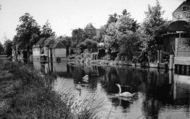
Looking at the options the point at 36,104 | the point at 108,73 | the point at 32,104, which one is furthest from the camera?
the point at 108,73

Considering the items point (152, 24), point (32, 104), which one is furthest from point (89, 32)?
point (32, 104)

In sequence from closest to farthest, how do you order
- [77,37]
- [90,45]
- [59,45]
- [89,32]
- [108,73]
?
[108,73]
[90,45]
[59,45]
[77,37]
[89,32]

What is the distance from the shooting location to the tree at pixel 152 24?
54.8m

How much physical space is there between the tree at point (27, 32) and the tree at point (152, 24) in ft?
220

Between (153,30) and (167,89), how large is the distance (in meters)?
27.3

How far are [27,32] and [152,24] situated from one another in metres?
69.1

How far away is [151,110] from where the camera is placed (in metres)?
19.6

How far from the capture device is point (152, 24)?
5494 centimetres

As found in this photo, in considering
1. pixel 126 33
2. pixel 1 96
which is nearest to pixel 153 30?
pixel 126 33

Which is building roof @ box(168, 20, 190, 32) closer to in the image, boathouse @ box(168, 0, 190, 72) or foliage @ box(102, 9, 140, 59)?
boathouse @ box(168, 0, 190, 72)

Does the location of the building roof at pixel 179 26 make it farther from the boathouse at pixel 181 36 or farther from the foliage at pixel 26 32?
the foliage at pixel 26 32

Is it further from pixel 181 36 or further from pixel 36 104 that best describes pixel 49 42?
pixel 36 104

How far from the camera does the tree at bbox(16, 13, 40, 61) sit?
4118 inches

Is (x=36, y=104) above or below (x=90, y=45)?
below
